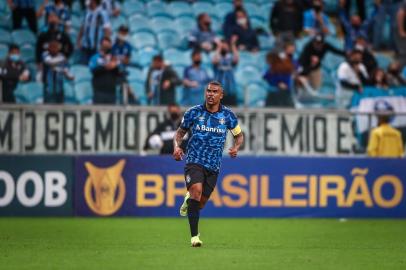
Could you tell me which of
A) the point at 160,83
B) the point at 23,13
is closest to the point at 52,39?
the point at 23,13

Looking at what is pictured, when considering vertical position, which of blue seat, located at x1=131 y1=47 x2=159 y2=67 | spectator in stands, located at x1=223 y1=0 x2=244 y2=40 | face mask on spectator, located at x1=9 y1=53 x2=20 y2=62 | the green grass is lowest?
the green grass

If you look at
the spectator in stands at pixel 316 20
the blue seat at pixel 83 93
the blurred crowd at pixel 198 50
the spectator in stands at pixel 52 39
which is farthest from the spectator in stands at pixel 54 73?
the spectator in stands at pixel 316 20

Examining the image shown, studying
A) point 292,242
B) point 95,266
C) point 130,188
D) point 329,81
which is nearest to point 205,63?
point 329,81

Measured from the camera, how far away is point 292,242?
12352 millimetres

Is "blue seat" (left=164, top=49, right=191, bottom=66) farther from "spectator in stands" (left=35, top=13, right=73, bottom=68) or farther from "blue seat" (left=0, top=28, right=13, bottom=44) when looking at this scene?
"blue seat" (left=0, top=28, right=13, bottom=44)

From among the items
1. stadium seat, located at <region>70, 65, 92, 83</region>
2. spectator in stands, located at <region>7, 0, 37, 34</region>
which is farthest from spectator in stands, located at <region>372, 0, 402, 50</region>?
spectator in stands, located at <region>7, 0, 37, 34</region>

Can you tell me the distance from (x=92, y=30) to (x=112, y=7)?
1243 mm

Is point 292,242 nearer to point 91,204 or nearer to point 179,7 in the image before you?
point 91,204

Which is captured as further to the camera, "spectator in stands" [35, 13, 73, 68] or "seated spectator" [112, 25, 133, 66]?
"seated spectator" [112, 25, 133, 66]

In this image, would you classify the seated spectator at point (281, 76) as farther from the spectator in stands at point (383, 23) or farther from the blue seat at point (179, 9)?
the spectator in stands at point (383, 23)

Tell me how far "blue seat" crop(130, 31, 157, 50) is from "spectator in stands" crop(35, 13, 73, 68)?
5.99 feet

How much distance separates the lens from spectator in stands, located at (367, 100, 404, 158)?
61.1ft

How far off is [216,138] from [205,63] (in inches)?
439

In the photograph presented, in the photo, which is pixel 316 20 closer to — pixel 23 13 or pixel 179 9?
pixel 179 9
